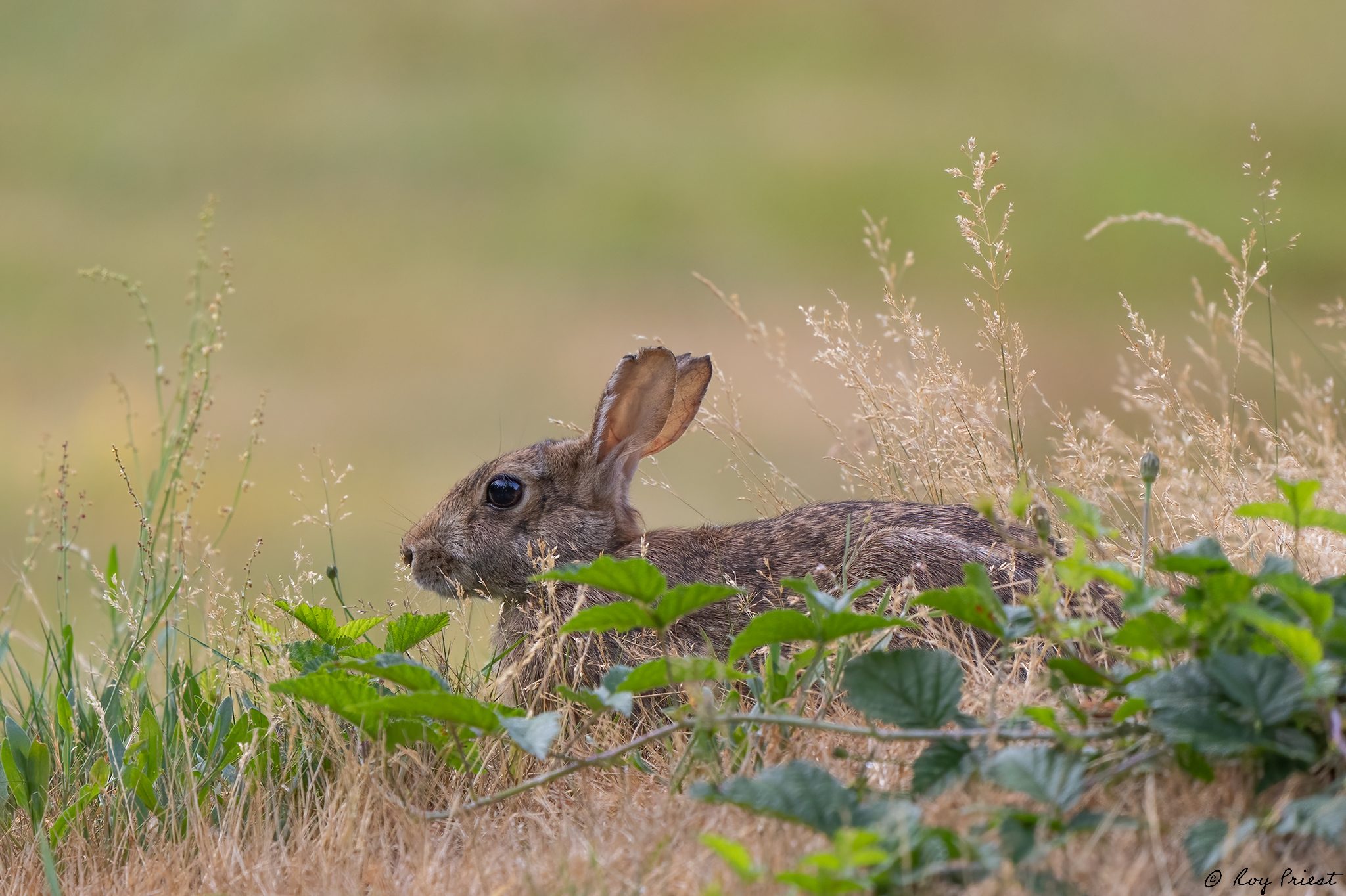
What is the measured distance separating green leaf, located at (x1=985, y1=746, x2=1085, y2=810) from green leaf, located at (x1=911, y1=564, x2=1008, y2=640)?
27cm

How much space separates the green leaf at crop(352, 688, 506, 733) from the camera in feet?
8.04

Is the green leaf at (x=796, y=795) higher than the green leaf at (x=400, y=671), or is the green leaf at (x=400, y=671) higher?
the green leaf at (x=400, y=671)

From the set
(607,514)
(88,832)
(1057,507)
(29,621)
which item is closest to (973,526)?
(1057,507)

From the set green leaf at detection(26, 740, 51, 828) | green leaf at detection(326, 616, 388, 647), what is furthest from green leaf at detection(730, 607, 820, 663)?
green leaf at detection(26, 740, 51, 828)

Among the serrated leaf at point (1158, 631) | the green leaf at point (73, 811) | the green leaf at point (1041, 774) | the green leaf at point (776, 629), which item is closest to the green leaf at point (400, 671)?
the green leaf at point (776, 629)

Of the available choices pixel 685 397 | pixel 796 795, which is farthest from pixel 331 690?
pixel 685 397

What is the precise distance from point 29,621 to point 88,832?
5.79 metres

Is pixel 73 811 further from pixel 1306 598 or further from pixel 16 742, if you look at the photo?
pixel 1306 598

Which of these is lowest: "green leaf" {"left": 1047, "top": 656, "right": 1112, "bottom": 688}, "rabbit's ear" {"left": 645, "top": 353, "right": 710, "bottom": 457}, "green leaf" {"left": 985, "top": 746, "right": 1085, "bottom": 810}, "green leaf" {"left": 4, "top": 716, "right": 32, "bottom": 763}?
"green leaf" {"left": 4, "top": 716, "right": 32, "bottom": 763}

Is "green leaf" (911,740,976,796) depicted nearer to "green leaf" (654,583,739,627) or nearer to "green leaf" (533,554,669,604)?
"green leaf" (654,583,739,627)

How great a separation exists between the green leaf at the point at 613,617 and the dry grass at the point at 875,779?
37cm

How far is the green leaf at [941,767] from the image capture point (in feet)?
7.15

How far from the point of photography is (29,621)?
8.20 m

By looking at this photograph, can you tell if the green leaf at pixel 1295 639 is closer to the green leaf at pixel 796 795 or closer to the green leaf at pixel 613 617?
the green leaf at pixel 796 795
